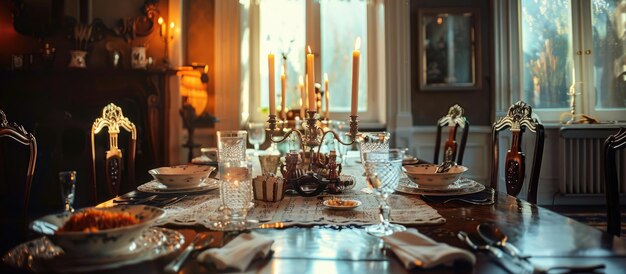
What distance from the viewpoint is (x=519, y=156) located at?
1586mm

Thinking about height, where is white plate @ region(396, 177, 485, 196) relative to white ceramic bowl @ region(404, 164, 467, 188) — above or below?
below

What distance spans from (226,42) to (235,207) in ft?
9.52

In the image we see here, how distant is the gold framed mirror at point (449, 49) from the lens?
3.86 m

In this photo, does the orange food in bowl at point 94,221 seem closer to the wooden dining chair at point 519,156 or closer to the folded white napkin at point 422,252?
the folded white napkin at point 422,252

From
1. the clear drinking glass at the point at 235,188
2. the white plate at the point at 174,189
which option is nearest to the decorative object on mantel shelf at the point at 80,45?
the white plate at the point at 174,189

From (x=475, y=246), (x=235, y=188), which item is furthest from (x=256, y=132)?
(x=475, y=246)

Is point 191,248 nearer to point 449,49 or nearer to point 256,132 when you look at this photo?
point 256,132

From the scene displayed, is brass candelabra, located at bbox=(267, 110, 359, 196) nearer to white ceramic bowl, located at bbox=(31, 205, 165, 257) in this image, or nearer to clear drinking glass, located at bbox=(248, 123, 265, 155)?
white ceramic bowl, located at bbox=(31, 205, 165, 257)

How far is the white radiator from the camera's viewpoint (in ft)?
12.2

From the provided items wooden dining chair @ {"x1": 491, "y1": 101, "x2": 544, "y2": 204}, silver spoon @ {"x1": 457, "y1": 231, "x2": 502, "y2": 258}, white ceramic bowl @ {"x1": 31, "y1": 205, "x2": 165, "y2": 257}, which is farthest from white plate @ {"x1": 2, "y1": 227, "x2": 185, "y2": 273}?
wooden dining chair @ {"x1": 491, "y1": 101, "x2": 544, "y2": 204}

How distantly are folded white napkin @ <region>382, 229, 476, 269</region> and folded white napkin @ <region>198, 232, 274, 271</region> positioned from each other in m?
0.23

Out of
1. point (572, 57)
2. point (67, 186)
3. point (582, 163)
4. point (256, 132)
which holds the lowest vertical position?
point (582, 163)

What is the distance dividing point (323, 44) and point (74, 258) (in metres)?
3.54

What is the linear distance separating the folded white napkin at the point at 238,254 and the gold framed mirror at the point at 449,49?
10.9 feet
